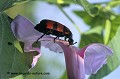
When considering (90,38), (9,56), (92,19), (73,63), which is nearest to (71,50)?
(73,63)

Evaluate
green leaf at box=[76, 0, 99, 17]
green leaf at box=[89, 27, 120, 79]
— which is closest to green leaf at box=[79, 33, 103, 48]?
green leaf at box=[89, 27, 120, 79]

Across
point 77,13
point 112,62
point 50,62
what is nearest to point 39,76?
point 112,62

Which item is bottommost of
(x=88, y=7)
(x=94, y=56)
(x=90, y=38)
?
(x=90, y=38)

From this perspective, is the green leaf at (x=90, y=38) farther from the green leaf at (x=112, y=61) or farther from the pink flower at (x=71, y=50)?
the pink flower at (x=71, y=50)

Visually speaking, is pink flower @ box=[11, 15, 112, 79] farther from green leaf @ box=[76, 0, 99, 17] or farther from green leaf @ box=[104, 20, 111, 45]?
green leaf @ box=[104, 20, 111, 45]

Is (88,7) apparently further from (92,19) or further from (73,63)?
(92,19)

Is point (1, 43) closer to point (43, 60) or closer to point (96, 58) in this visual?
point (96, 58)
